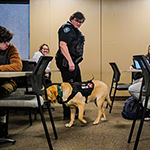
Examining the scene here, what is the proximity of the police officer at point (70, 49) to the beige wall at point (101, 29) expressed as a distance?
213cm

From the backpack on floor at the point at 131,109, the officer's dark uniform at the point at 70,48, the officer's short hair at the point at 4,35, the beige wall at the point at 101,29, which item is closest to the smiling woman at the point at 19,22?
the beige wall at the point at 101,29

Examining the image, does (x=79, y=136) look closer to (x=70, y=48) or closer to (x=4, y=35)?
(x=70, y=48)

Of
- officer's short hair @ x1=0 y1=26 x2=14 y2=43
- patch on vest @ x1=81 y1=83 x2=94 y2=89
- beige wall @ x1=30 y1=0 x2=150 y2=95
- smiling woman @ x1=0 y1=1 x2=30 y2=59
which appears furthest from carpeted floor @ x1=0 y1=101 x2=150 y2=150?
smiling woman @ x1=0 y1=1 x2=30 y2=59

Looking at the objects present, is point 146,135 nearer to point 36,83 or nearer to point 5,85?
point 36,83

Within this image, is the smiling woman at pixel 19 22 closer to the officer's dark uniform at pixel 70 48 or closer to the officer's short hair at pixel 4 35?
the officer's dark uniform at pixel 70 48

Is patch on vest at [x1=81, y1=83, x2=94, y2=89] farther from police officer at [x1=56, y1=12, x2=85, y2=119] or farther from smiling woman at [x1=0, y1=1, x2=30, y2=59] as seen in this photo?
smiling woman at [x1=0, y1=1, x2=30, y2=59]

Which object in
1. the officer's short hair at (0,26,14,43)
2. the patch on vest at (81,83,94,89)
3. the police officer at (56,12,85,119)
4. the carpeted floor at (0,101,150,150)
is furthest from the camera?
the police officer at (56,12,85,119)

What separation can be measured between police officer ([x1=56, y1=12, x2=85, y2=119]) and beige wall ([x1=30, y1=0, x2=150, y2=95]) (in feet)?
7.00

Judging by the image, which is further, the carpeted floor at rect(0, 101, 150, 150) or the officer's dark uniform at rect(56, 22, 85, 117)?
the officer's dark uniform at rect(56, 22, 85, 117)

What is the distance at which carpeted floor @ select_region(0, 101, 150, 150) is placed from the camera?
1.68 m

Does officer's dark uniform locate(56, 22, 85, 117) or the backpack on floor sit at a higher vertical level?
officer's dark uniform locate(56, 22, 85, 117)

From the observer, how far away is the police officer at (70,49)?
2520mm

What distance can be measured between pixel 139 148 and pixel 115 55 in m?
3.34

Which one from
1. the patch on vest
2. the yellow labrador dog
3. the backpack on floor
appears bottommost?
the backpack on floor
